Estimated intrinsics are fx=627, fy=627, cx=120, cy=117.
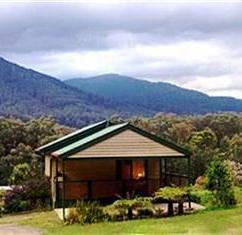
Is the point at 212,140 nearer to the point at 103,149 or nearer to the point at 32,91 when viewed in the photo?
the point at 103,149

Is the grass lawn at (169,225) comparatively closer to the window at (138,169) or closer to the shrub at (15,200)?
the shrub at (15,200)

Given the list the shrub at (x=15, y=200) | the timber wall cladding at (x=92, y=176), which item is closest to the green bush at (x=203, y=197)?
the timber wall cladding at (x=92, y=176)

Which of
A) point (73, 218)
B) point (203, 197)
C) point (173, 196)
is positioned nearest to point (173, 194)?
point (173, 196)

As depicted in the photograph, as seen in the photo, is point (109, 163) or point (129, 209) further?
point (109, 163)

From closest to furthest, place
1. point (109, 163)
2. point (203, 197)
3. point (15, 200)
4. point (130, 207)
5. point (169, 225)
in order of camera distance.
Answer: point (169, 225) < point (130, 207) < point (203, 197) < point (15, 200) < point (109, 163)

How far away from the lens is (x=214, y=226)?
19.1 metres

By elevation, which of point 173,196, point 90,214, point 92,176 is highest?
point 92,176

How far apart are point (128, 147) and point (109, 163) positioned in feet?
8.22

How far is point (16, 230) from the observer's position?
21.1 metres

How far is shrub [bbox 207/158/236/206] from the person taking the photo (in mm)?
23703

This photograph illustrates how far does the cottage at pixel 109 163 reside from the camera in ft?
85.9

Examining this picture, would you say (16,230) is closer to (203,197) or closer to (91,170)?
(91,170)

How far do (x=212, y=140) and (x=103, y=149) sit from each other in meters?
29.4

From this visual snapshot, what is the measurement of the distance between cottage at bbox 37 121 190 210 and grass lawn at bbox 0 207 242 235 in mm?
4206
